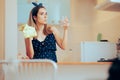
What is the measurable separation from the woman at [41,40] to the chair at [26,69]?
1.49 feet

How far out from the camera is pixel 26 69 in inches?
74.7

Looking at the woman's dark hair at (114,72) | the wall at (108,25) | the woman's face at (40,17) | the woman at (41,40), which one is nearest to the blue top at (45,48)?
the woman at (41,40)

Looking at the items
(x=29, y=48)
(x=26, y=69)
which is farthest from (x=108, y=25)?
(x=26, y=69)

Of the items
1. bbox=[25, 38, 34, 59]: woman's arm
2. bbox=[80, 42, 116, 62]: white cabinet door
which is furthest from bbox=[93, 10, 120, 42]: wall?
bbox=[25, 38, 34, 59]: woman's arm

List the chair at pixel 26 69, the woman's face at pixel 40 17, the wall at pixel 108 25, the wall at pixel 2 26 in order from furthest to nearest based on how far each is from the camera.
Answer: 1. the wall at pixel 108 25
2. the woman's face at pixel 40 17
3. the wall at pixel 2 26
4. the chair at pixel 26 69

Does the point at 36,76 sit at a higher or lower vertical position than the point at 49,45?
lower

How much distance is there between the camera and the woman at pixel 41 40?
2416 millimetres

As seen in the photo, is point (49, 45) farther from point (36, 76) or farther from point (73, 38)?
point (73, 38)

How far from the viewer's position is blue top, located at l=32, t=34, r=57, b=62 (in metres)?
2.41

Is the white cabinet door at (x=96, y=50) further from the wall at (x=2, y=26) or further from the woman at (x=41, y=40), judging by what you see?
the wall at (x=2, y=26)

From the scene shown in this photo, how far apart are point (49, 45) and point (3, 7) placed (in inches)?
24.9

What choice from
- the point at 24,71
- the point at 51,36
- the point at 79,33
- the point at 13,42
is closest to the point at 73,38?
the point at 79,33

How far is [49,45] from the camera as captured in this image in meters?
2.48

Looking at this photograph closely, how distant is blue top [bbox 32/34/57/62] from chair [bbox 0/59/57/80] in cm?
43
